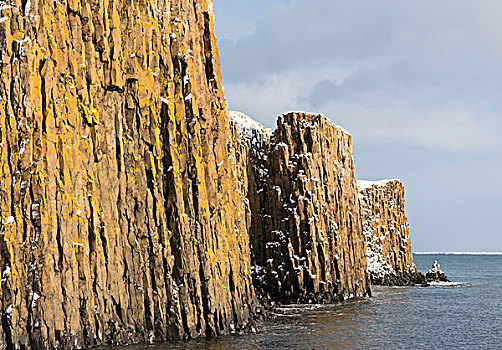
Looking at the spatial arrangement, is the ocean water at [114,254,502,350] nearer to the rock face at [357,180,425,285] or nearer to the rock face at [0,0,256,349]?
the rock face at [0,0,256,349]

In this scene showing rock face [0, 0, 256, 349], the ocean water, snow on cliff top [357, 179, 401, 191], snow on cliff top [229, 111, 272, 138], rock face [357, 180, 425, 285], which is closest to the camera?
rock face [0, 0, 256, 349]

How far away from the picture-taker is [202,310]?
107 ft

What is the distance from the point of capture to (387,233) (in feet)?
288

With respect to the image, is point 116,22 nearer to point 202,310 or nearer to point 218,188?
point 218,188

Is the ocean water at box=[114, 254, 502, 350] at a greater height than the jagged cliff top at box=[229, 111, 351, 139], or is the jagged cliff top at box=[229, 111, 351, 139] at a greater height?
the jagged cliff top at box=[229, 111, 351, 139]

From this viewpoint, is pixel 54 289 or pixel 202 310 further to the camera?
pixel 202 310

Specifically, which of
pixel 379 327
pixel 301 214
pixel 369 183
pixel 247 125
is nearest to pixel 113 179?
pixel 379 327

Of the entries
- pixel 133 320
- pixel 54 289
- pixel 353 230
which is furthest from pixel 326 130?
pixel 54 289

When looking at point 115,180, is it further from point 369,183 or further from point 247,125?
point 369,183

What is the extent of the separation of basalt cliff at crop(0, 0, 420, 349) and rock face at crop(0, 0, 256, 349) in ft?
0.21

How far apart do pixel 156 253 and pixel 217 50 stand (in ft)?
55.1

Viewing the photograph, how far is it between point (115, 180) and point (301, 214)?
29785 millimetres

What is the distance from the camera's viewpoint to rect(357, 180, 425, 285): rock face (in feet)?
277

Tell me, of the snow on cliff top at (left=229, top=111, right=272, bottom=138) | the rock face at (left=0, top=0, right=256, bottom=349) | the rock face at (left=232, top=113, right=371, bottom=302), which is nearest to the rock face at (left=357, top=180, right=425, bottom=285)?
the rock face at (left=232, top=113, right=371, bottom=302)
